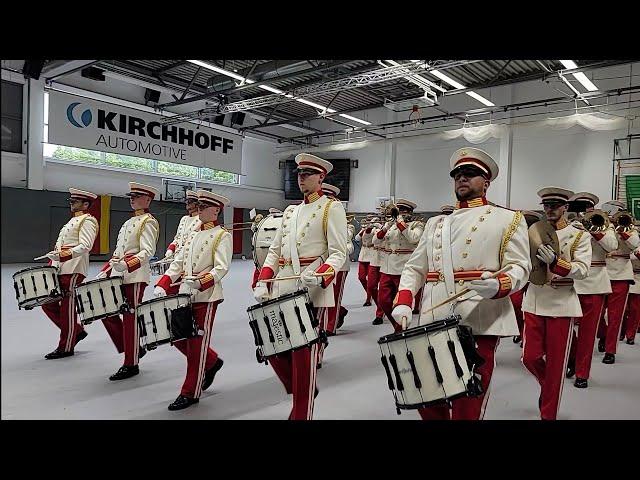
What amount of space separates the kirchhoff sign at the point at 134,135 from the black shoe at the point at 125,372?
369 inches

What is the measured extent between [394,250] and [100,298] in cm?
376

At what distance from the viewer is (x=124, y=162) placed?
1448cm

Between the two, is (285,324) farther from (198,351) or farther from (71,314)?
(71,314)

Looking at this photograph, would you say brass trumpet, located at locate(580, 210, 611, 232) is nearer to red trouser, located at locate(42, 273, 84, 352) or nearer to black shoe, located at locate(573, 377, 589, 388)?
black shoe, located at locate(573, 377, 589, 388)

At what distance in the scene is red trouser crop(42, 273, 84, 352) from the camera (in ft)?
15.0

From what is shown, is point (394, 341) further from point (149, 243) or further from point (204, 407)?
point (149, 243)

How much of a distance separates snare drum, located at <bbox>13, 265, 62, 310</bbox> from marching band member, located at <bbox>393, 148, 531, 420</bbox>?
3.45 m

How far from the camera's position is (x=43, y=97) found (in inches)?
473

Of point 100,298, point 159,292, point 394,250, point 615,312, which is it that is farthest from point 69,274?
point 615,312

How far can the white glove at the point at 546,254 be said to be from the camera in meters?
2.96

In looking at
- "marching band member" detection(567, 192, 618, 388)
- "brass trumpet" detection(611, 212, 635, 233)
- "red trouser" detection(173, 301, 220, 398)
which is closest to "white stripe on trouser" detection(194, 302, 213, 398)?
"red trouser" detection(173, 301, 220, 398)

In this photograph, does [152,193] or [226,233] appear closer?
[226,233]
